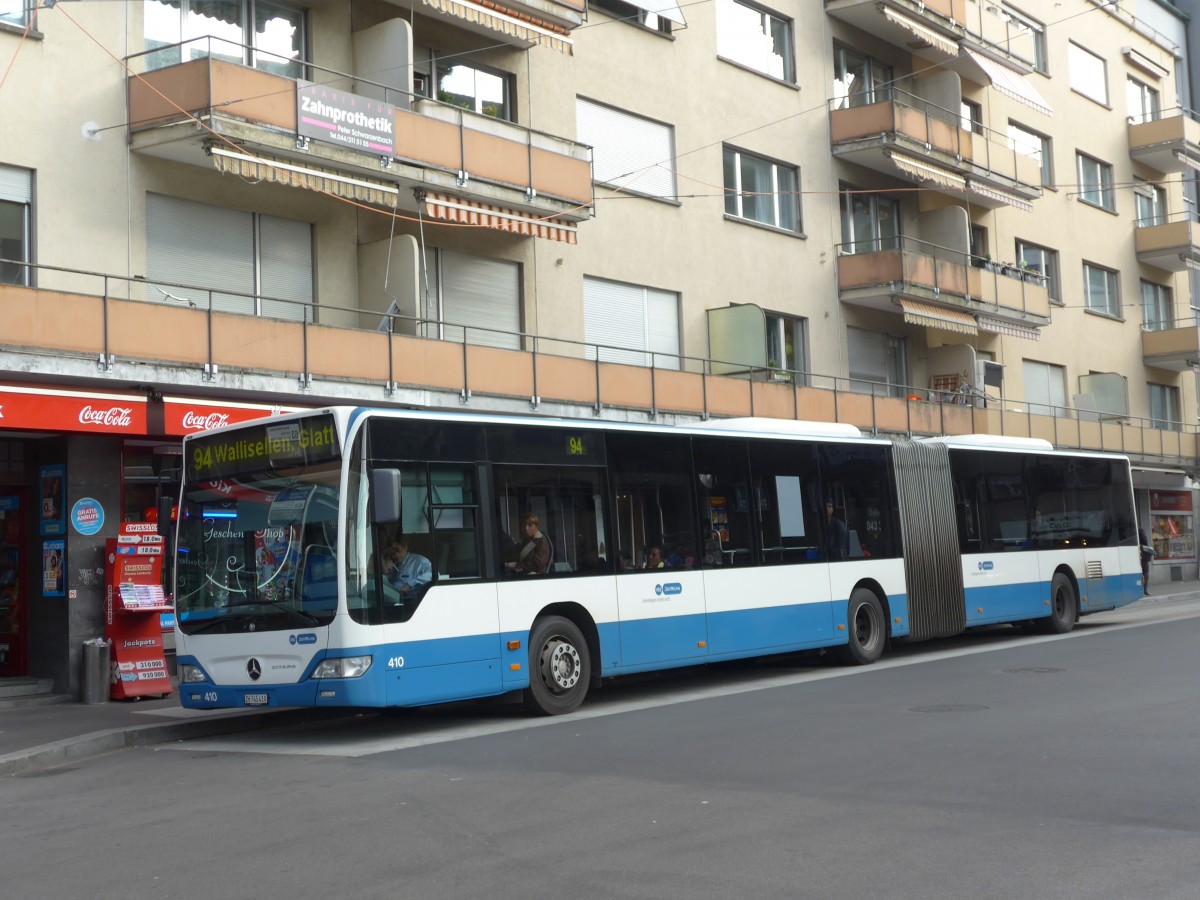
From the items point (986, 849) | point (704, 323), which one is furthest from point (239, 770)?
point (704, 323)

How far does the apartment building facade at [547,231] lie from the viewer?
17.3m

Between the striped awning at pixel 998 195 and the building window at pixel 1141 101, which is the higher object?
the building window at pixel 1141 101

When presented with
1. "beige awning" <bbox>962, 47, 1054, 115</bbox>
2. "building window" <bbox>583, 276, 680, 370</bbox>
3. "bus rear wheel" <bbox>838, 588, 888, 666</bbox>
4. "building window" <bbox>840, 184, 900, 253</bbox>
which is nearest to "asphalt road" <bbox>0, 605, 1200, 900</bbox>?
"bus rear wheel" <bbox>838, 588, 888, 666</bbox>

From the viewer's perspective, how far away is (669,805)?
26.9ft

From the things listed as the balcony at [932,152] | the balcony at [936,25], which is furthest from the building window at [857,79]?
the balcony at [936,25]

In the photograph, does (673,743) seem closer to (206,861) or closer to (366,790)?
(366,790)

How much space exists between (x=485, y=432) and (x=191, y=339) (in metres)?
5.72

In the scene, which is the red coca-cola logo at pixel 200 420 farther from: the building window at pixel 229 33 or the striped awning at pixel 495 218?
A: the striped awning at pixel 495 218

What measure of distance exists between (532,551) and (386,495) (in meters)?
2.27

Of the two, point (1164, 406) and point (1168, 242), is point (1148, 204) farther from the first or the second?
point (1164, 406)

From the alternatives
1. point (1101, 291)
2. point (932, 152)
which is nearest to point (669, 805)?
point (932, 152)

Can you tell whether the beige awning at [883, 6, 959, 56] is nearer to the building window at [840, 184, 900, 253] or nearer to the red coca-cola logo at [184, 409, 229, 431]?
the building window at [840, 184, 900, 253]

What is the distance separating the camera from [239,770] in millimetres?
10812

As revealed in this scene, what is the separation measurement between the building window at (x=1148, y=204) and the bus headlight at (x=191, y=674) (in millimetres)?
40805
